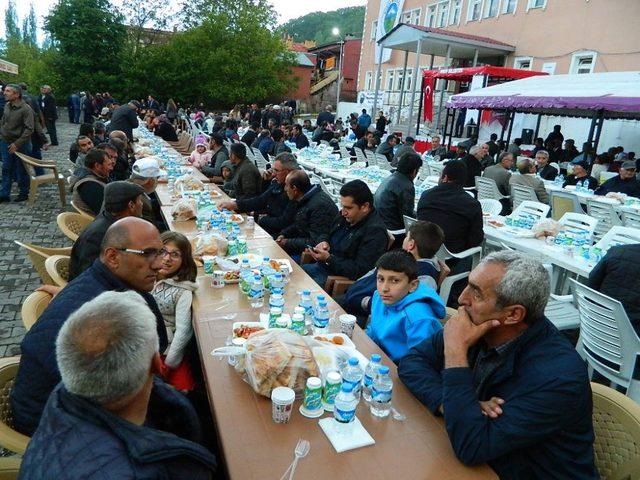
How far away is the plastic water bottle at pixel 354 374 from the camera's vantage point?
1942 millimetres

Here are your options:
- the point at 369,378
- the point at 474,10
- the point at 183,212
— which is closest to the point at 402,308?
the point at 369,378

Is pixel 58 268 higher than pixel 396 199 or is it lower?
lower

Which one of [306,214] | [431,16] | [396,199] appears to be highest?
[431,16]

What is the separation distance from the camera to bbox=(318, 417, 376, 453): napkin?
1.72 metres

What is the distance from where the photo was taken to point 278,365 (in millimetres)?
1935

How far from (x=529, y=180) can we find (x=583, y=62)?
43.1 feet

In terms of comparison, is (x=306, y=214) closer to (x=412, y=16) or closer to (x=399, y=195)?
(x=399, y=195)

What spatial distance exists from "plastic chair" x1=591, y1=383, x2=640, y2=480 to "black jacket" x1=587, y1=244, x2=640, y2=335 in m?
1.52

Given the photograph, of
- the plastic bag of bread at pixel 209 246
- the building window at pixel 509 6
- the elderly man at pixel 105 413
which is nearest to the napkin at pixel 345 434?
the elderly man at pixel 105 413

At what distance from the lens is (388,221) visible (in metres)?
5.71

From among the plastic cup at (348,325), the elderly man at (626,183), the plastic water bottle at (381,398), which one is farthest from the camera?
the elderly man at (626,183)

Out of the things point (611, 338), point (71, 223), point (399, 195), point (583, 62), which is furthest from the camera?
point (583, 62)

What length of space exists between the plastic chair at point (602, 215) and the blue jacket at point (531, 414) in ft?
18.1

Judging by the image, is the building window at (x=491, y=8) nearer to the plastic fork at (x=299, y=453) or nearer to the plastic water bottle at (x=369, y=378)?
→ the plastic water bottle at (x=369, y=378)
